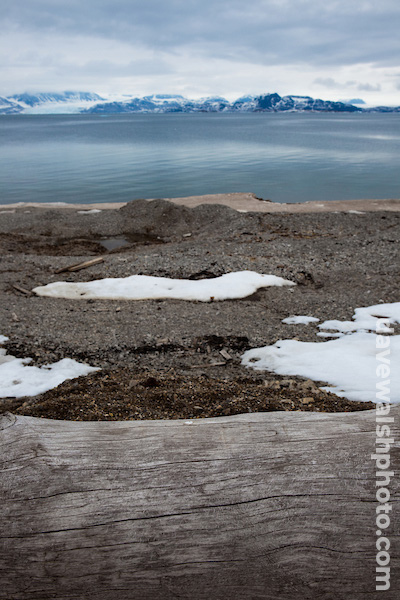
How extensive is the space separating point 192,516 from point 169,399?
119 inches

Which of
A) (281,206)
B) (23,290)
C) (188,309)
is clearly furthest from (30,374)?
(281,206)

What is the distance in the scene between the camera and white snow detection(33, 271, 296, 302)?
36.2 feet

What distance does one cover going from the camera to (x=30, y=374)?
6.70 m

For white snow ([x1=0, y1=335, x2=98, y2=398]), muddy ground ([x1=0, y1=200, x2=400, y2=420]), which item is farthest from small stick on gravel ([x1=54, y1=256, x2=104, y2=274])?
white snow ([x1=0, y1=335, x2=98, y2=398])

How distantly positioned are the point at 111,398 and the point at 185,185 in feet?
117

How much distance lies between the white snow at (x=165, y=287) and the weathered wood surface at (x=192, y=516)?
27.3ft

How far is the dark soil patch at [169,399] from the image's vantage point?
478 cm

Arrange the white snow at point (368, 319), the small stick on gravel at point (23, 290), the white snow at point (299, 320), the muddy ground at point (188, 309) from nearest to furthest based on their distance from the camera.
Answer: the muddy ground at point (188, 309), the white snow at point (368, 319), the white snow at point (299, 320), the small stick on gravel at point (23, 290)

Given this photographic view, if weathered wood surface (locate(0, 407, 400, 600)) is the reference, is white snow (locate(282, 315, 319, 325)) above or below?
below

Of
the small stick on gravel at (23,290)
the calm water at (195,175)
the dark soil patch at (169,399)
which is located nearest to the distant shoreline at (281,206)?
the calm water at (195,175)

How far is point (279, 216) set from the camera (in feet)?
68.0

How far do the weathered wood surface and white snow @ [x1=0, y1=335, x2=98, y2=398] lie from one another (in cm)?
378

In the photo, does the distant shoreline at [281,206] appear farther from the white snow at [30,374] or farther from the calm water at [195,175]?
the white snow at [30,374]

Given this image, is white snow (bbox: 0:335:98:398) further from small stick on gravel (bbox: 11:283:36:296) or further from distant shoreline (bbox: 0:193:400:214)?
distant shoreline (bbox: 0:193:400:214)
